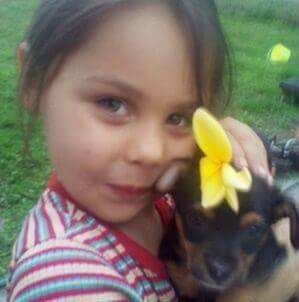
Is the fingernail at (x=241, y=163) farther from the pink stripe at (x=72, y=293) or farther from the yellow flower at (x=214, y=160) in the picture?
the pink stripe at (x=72, y=293)

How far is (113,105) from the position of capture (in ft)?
5.15

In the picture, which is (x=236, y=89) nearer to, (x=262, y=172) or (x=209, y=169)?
(x=262, y=172)

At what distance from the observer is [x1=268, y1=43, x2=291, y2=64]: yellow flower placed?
6.95m

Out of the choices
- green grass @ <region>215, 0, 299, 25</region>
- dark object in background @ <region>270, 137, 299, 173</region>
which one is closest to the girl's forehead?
dark object in background @ <region>270, 137, 299, 173</region>

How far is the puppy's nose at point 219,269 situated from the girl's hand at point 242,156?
0.24 meters

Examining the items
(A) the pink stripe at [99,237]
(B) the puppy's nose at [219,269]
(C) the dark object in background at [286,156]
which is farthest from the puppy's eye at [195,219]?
(C) the dark object in background at [286,156]

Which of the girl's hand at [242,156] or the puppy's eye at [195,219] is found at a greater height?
the girl's hand at [242,156]

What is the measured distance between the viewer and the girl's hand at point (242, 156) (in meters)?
1.72

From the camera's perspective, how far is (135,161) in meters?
1.55

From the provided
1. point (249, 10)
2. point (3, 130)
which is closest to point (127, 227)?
point (3, 130)

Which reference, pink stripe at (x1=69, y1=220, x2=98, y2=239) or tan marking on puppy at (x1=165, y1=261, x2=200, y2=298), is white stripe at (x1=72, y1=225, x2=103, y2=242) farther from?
tan marking on puppy at (x1=165, y1=261, x2=200, y2=298)

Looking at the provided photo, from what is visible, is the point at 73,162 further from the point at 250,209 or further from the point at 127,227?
the point at 250,209

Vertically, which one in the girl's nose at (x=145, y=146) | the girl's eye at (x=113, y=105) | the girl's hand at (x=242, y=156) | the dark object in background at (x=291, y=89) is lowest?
the dark object in background at (x=291, y=89)

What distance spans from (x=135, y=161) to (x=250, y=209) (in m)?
0.42
